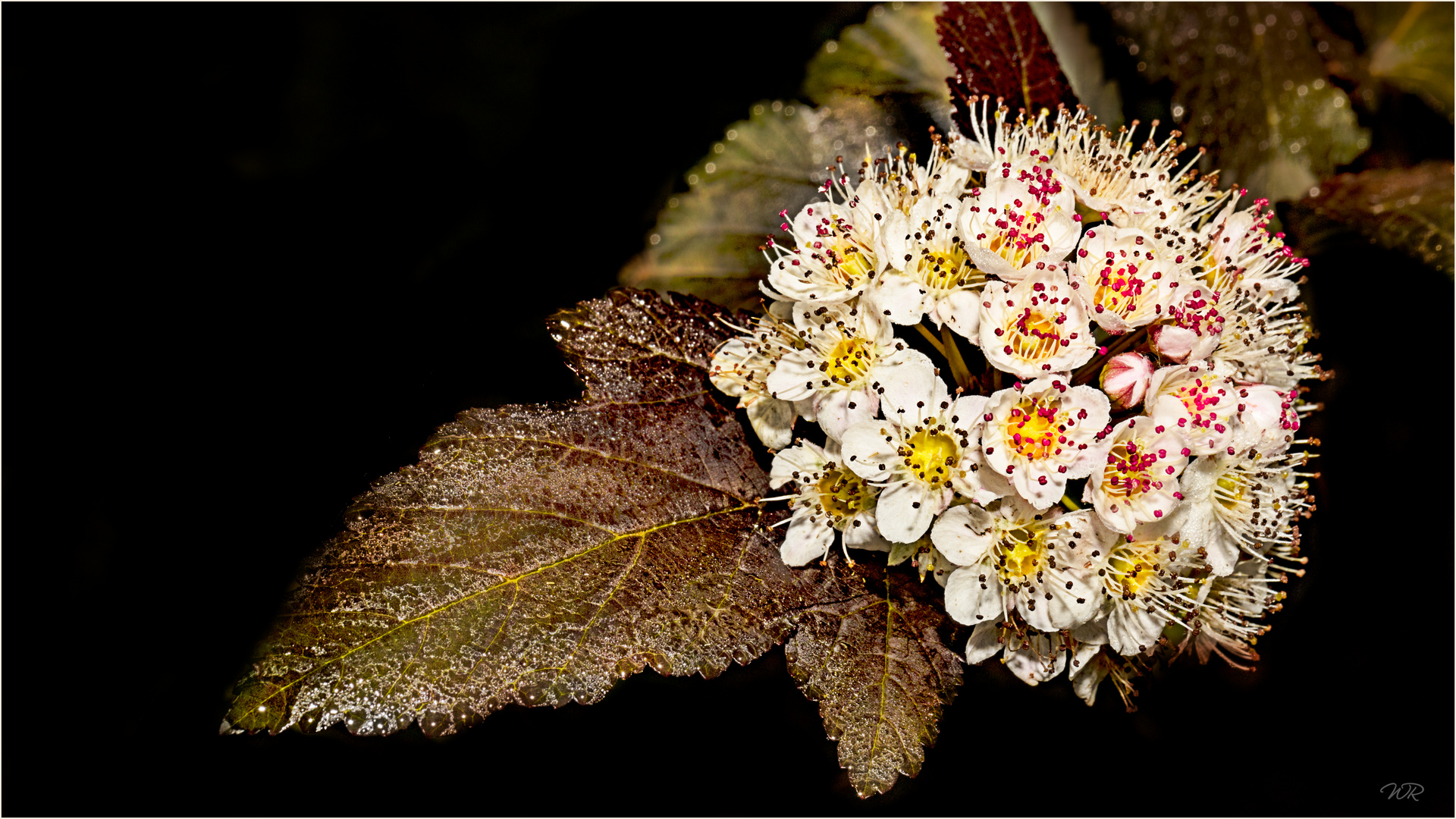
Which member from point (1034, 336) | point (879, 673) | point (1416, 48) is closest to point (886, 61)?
point (1034, 336)

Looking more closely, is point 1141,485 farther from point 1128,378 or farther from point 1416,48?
point 1416,48

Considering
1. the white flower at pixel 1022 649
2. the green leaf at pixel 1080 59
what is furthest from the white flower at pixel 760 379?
the green leaf at pixel 1080 59

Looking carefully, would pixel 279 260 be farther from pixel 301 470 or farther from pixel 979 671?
pixel 979 671

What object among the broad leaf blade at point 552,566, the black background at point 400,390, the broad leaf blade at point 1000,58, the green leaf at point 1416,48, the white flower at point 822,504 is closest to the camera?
Result: the broad leaf blade at point 552,566

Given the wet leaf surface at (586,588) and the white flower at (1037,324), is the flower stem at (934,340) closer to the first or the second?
the white flower at (1037,324)

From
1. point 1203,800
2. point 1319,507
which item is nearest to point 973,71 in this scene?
point 1319,507

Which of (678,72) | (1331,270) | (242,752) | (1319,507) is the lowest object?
(242,752)

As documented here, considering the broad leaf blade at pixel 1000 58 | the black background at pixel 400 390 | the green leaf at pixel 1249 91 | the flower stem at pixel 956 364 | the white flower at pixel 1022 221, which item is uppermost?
the green leaf at pixel 1249 91

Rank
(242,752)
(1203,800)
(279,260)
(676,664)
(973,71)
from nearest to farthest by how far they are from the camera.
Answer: (676,664) < (973,71) < (242,752) < (1203,800) < (279,260)
